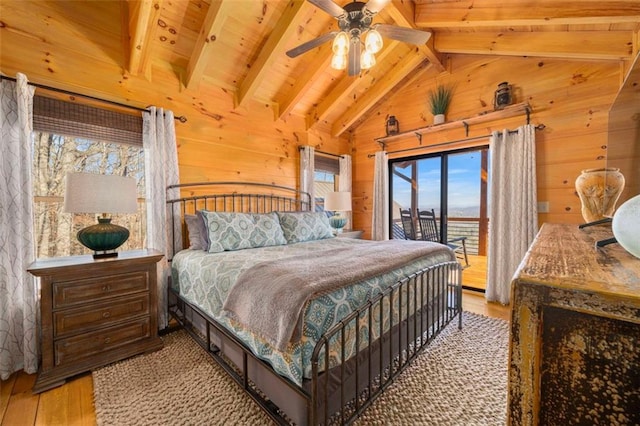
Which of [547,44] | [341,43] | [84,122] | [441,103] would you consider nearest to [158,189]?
[84,122]

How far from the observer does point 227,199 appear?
3320 mm

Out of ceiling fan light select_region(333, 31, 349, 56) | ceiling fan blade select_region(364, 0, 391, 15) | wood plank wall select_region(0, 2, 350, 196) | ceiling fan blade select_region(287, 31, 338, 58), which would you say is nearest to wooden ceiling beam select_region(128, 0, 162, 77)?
wood plank wall select_region(0, 2, 350, 196)

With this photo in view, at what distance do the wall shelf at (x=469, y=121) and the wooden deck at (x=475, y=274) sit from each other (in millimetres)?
2129

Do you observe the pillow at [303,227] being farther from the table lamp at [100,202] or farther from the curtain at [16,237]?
the curtain at [16,237]

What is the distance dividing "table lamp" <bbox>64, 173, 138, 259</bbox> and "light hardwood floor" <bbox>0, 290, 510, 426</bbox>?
2.92 ft

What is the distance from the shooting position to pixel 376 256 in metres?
1.91

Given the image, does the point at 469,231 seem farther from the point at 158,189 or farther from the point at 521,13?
the point at 158,189

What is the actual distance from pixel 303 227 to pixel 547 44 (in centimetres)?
311

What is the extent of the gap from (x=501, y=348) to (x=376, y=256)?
1.40 m

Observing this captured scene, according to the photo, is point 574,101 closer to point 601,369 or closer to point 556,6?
point 556,6

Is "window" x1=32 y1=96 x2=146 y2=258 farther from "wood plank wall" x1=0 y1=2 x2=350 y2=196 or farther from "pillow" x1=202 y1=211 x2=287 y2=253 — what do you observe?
"pillow" x1=202 y1=211 x2=287 y2=253

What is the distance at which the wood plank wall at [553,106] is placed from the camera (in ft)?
8.96

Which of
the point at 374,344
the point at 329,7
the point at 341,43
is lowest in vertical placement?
the point at 374,344

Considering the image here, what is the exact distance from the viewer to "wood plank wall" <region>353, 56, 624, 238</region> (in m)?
2.73
